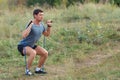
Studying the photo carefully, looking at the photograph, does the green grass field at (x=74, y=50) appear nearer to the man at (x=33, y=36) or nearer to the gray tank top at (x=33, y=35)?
the man at (x=33, y=36)

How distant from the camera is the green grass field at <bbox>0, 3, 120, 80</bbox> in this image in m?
7.06

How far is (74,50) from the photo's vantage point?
29.7ft

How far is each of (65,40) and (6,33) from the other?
6.05ft

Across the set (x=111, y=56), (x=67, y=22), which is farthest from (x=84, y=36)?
(x=67, y=22)

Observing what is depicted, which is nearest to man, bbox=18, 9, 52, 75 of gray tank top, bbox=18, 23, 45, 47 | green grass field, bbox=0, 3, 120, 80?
gray tank top, bbox=18, 23, 45, 47

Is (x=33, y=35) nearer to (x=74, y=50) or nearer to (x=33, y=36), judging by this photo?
(x=33, y=36)

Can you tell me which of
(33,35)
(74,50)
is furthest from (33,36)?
(74,50)

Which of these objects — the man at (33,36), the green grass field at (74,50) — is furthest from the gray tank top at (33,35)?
the green grass field at (74,50)

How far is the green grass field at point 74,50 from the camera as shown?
7059 millimetres

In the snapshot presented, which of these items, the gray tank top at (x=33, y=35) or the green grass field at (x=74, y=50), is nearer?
the gray tank top at (x=33, y=35)

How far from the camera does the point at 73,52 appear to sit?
29.2ft

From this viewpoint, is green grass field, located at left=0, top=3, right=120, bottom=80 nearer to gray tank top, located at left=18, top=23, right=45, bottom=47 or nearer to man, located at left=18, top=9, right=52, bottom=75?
man, located at left=18, top=9, right=52, bottom=75

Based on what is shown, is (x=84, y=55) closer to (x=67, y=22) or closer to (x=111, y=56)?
(x=111, y=56)

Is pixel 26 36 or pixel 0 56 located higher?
pixel 26 36
